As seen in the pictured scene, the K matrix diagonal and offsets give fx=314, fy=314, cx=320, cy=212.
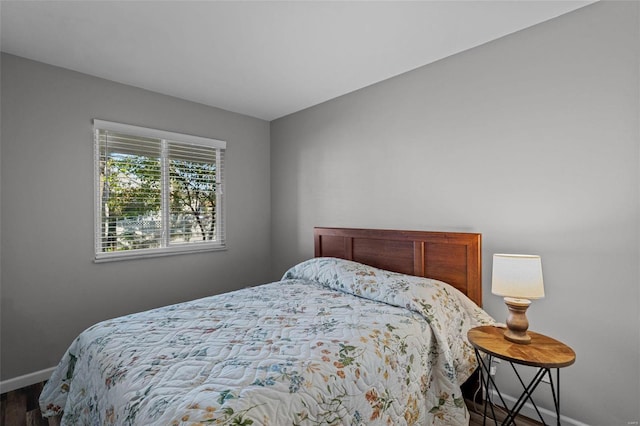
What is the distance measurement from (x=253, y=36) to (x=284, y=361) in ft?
6.30

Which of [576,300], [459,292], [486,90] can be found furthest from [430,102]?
[576,300]

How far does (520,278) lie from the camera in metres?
1.62

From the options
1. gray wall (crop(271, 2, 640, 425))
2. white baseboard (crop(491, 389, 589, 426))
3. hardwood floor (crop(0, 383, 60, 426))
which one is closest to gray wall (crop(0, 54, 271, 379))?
hardwood floor (crop(0, 383, 60, 426))

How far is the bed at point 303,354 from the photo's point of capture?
109 centimetres

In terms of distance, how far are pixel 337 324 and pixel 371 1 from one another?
1.76 meters

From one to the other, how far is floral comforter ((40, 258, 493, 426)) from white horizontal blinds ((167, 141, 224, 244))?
4.19 ft

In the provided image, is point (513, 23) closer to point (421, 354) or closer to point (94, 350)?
point (421, 354)

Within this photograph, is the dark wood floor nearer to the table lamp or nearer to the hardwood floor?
the hardwood floor

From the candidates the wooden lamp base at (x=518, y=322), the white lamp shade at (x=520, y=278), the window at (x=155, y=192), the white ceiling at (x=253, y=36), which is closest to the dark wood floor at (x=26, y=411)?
the wooden lamp base at (x=518, y=322)

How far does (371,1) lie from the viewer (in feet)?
5.61

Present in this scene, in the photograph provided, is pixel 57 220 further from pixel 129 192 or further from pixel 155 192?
pixel 155 192

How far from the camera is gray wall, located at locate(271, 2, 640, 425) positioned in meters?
1.65

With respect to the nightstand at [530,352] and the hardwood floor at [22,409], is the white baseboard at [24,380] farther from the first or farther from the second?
the nightstand at [530,352]

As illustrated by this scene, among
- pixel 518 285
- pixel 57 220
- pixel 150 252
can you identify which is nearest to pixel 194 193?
pixel 150 252
